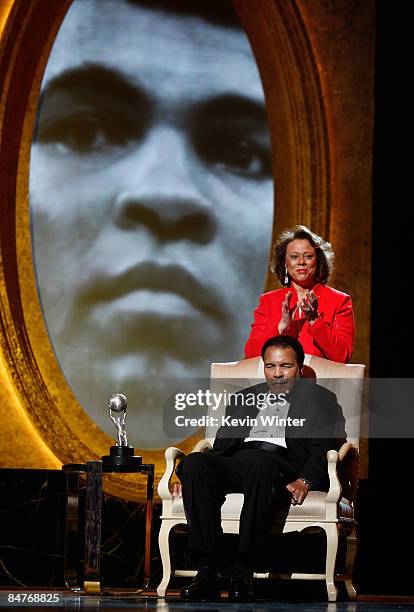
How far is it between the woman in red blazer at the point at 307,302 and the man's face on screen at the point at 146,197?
0.89 m

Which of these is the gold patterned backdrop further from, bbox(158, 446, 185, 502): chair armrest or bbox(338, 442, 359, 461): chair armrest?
bbox(338, 442, 359, 461): chair armrest

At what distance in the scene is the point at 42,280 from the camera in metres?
5.17

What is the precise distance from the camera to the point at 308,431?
12.9 feet

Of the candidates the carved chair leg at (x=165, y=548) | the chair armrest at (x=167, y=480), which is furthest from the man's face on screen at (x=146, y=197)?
the carved chair leg at (x=165, y=548)

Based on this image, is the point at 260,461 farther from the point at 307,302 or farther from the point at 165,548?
the point at 307,302

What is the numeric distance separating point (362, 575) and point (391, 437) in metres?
0.67

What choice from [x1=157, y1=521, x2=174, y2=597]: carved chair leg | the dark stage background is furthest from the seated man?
the dark stage background

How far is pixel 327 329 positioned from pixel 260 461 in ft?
2.68

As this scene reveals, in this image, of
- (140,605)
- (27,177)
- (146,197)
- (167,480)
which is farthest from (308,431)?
(27,177)

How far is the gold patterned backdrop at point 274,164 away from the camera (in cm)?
500

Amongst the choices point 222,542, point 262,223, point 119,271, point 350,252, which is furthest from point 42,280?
point 222,542

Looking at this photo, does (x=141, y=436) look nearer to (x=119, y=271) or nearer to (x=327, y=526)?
(x=119, y=271)

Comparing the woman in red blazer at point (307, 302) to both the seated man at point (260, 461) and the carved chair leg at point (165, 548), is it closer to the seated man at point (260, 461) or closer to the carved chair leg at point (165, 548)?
the seated man at point (260, 461)

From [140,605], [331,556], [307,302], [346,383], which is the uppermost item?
[307,302]
